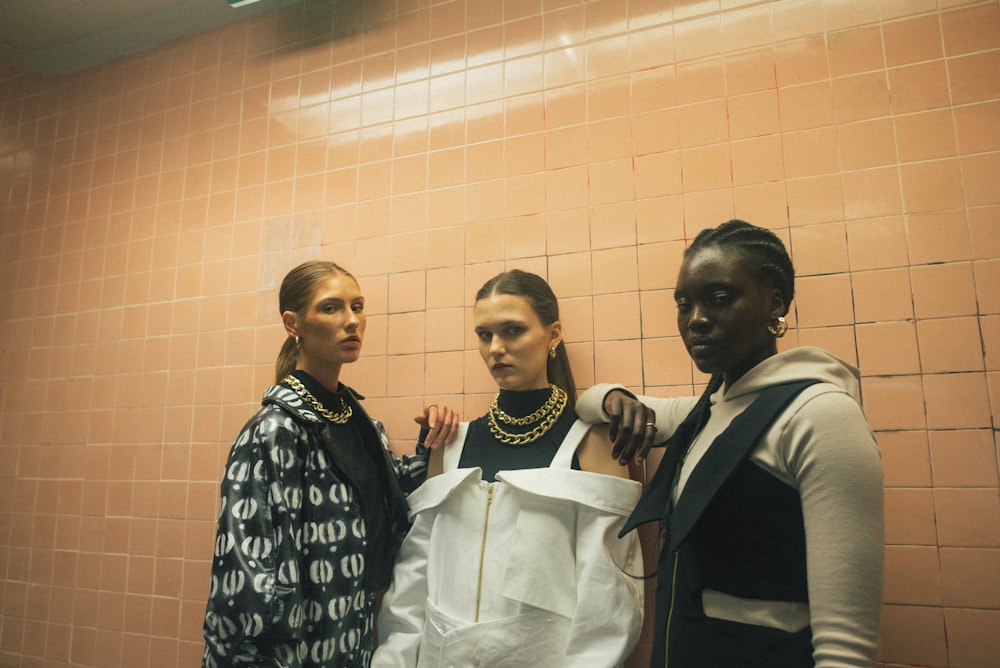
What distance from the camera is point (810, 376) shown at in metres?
1.25

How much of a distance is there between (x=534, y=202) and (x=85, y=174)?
7.27ft

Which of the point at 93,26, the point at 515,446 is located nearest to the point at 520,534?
the point at 515,446

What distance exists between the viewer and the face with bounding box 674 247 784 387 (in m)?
1.34

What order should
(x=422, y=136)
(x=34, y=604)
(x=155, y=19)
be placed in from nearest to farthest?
(x=422, y=136)
(x=34, y=604)
(x=155, y=19)

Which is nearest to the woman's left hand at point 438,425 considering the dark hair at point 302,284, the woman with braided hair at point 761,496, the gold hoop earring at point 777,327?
the dark hair at point 302,284

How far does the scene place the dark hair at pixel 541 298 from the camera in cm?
192

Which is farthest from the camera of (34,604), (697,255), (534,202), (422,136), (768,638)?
(34,604)

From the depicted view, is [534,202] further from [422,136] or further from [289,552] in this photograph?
[289,552]

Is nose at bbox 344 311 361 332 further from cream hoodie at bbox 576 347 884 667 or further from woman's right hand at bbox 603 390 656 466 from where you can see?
cream hoodie at bbox 576 347 884 667

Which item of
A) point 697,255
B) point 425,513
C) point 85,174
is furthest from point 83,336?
point 697,255

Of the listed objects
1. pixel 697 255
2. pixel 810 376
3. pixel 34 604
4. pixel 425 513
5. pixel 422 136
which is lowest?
pixel 34 604

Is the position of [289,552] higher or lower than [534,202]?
lower

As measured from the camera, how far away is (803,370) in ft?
4.17

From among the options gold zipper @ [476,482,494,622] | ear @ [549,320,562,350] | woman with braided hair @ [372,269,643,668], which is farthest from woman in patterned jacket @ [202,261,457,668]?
ear @ [549,320,562,350]
